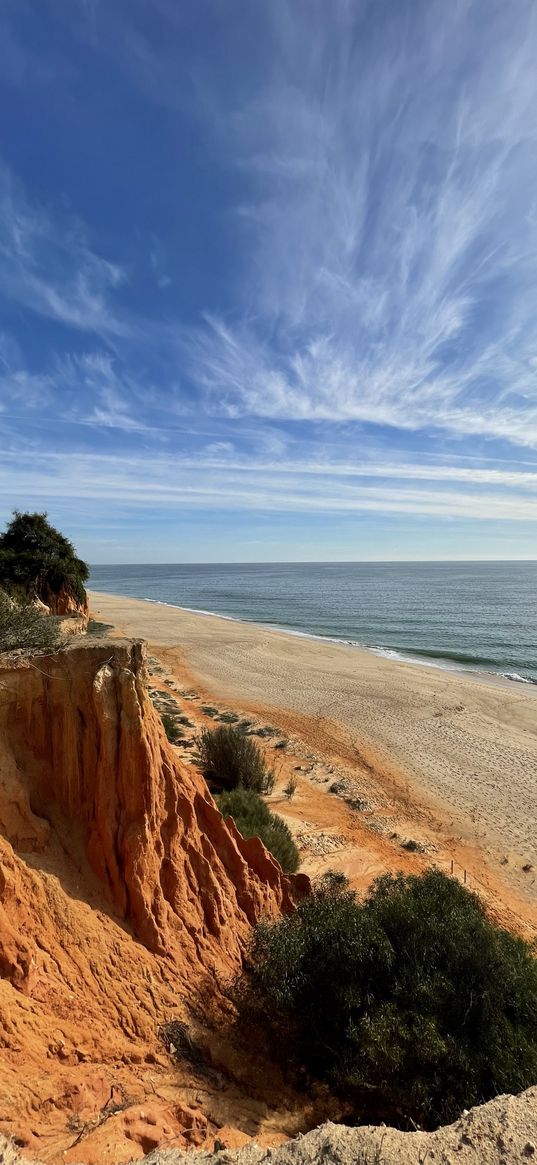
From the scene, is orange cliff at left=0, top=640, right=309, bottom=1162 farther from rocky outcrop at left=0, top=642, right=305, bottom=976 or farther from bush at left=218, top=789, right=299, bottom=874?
bush at left=218, top=789, right=299, bottom=874

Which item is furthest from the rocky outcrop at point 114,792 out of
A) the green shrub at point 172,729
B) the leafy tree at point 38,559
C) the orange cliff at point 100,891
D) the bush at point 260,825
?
the leafy tree at point 38,559

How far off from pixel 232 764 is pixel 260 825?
3.01m

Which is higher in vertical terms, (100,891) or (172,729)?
(100,891)

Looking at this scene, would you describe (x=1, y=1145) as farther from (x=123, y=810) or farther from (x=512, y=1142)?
(x=512, y=1142)

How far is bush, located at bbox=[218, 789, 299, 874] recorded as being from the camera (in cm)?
980

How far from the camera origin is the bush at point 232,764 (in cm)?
1342

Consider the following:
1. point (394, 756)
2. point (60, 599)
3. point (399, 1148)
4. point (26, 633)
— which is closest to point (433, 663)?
point (394, 756)

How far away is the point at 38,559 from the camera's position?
26609 mm

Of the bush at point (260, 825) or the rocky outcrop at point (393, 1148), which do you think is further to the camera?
the bush at point (260, 825)

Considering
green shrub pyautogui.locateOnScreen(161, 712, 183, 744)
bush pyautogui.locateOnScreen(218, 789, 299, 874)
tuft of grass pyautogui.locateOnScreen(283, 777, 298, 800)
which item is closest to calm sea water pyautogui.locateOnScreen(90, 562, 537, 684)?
tuft of grass pyautogui.locateOnScreen(283, 777, 298, 800)

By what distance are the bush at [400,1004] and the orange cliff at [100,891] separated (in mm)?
1083

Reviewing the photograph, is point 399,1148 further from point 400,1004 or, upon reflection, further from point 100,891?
point 100,891

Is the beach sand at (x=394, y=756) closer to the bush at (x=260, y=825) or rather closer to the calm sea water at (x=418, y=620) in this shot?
the bush at (x=260, y=825)

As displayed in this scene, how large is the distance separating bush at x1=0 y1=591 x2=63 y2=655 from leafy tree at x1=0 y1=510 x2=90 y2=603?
19.2 m
